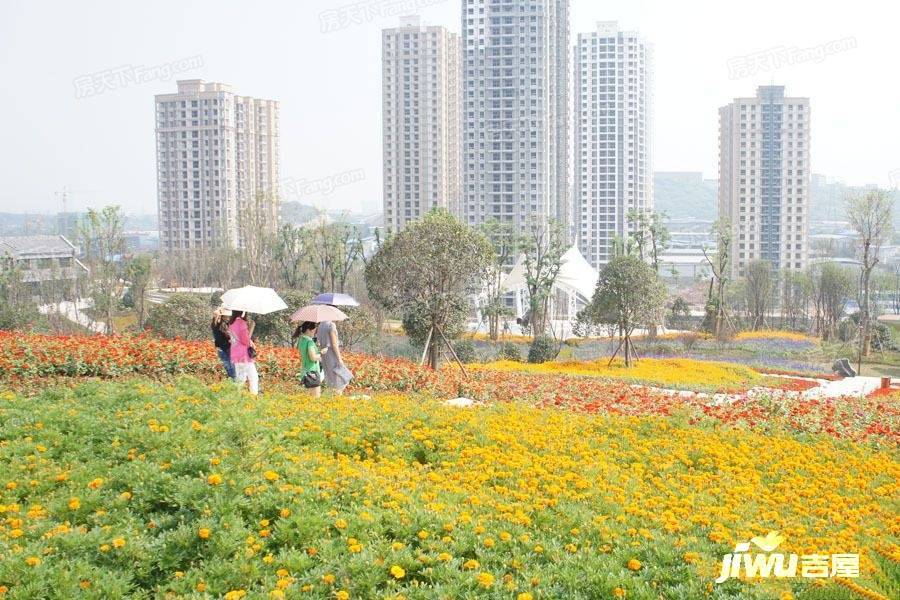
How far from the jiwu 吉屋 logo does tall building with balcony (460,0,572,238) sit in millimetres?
46484

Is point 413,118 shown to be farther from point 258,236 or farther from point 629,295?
point 629,295

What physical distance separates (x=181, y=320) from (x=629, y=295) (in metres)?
9.69

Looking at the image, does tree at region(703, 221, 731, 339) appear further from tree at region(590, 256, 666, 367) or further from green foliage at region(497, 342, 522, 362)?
tree at region(590, 256, 666, 367)

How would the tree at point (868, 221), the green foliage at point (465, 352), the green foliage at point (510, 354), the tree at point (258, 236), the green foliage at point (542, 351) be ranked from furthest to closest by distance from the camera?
the tree at point (258, 236)
the tree at point (868, 221)
the green foliage at point (510, 354)
the green foliage at point (542, 351)
the green foliage at point (465, 352)

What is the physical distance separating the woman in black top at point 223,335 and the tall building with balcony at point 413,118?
49061mm

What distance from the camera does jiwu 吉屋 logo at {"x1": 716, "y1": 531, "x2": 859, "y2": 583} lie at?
4266mm

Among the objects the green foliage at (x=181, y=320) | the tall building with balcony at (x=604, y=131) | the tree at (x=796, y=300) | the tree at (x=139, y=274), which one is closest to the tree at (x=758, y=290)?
the tree at (x=796, y=300)

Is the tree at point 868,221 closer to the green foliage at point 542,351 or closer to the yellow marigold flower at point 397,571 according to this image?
the green foliage at point 542,351

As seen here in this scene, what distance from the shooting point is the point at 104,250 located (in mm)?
27234

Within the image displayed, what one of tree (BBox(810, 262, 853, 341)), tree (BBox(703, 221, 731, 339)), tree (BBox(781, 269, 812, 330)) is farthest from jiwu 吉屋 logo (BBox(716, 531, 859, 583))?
tree (BBox(781, 269, 812, 330))

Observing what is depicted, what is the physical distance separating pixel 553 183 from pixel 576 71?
43.9 ft

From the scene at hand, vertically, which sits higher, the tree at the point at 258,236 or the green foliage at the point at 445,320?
the tree at the point at 258,236

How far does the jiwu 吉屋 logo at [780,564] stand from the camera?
4.27 m

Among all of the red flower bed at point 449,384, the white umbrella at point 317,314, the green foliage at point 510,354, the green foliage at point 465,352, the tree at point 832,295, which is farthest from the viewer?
the tree at point 832,295
